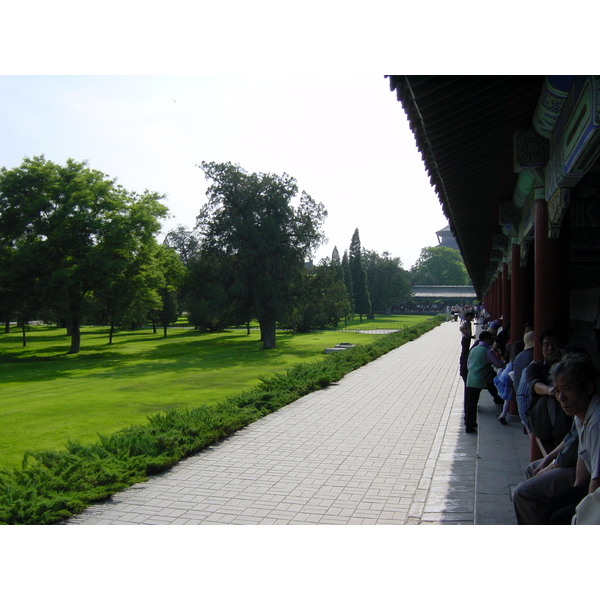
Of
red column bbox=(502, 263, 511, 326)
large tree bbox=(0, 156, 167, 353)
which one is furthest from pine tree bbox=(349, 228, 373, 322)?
red column bbox=(502, 263, 511, 326)

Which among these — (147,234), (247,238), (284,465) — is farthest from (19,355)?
(284,465)

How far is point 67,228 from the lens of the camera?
31.6m

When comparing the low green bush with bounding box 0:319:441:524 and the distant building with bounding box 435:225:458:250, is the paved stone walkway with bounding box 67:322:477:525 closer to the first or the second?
the low green bush with bounding box 0:319:441:524

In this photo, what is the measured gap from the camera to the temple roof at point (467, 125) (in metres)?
4.19

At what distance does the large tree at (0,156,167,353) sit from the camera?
31.4 meters

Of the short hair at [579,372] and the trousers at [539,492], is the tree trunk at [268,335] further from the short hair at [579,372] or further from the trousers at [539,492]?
the short hair at [579,372]

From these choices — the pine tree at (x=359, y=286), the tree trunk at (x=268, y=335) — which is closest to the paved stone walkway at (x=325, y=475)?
the tree trunk at (x=268, y=335)

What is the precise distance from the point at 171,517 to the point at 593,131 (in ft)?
17.5

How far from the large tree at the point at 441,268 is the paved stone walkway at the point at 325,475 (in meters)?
99.9

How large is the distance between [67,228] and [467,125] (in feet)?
99.5

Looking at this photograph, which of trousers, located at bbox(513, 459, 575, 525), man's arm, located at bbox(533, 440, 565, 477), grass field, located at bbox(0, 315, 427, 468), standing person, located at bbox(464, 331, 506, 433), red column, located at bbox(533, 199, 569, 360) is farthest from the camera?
grass field, located at bbox(0, 315, 427, 468)

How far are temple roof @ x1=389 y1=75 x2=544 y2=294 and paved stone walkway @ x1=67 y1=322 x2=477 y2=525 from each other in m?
3.77

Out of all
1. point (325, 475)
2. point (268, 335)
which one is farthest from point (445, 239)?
point (325, 475)

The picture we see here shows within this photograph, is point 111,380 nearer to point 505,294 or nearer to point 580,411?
point 505,294
